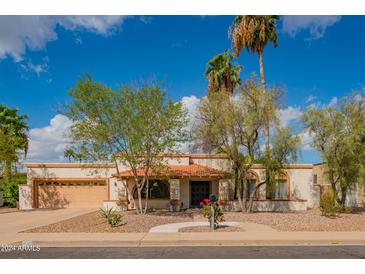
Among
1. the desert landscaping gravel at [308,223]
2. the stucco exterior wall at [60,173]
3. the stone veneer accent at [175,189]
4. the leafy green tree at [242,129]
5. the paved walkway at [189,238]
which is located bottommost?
the desert landscaping gravel at [308,223]

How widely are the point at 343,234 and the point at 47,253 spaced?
10.2 meters

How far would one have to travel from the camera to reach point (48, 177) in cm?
2314

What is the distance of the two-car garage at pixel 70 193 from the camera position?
917 inches

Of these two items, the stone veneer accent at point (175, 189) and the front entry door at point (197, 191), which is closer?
the stone veneer accent at point (175, 189)

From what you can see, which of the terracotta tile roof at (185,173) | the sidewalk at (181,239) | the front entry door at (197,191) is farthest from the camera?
the front entry door at (197,191)

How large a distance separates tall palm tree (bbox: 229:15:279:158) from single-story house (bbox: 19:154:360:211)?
25.9ft

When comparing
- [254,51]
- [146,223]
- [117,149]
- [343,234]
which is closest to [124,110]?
[117,149]

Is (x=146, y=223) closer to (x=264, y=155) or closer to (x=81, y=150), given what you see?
(x=81, y=150)

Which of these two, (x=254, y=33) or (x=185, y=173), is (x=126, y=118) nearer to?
(x=185, y=173)

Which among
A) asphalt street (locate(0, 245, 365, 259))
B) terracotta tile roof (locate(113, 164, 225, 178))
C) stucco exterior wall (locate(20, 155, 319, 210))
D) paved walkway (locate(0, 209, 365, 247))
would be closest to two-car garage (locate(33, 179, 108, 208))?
stucco exterior wall (locate(20, 155, 319, 210))

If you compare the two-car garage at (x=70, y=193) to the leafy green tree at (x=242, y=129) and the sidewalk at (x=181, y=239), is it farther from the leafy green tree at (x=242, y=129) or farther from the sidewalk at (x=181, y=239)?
the sidewalk at (x=181, y=239)

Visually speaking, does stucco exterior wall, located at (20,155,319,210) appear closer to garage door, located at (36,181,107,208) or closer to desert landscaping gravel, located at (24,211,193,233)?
garage door, located at (36,181,107,208)

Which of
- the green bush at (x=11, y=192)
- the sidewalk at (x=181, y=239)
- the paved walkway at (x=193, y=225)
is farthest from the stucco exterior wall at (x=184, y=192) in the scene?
the green bush at (x=11, y=192)

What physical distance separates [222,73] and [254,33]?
6.51m
